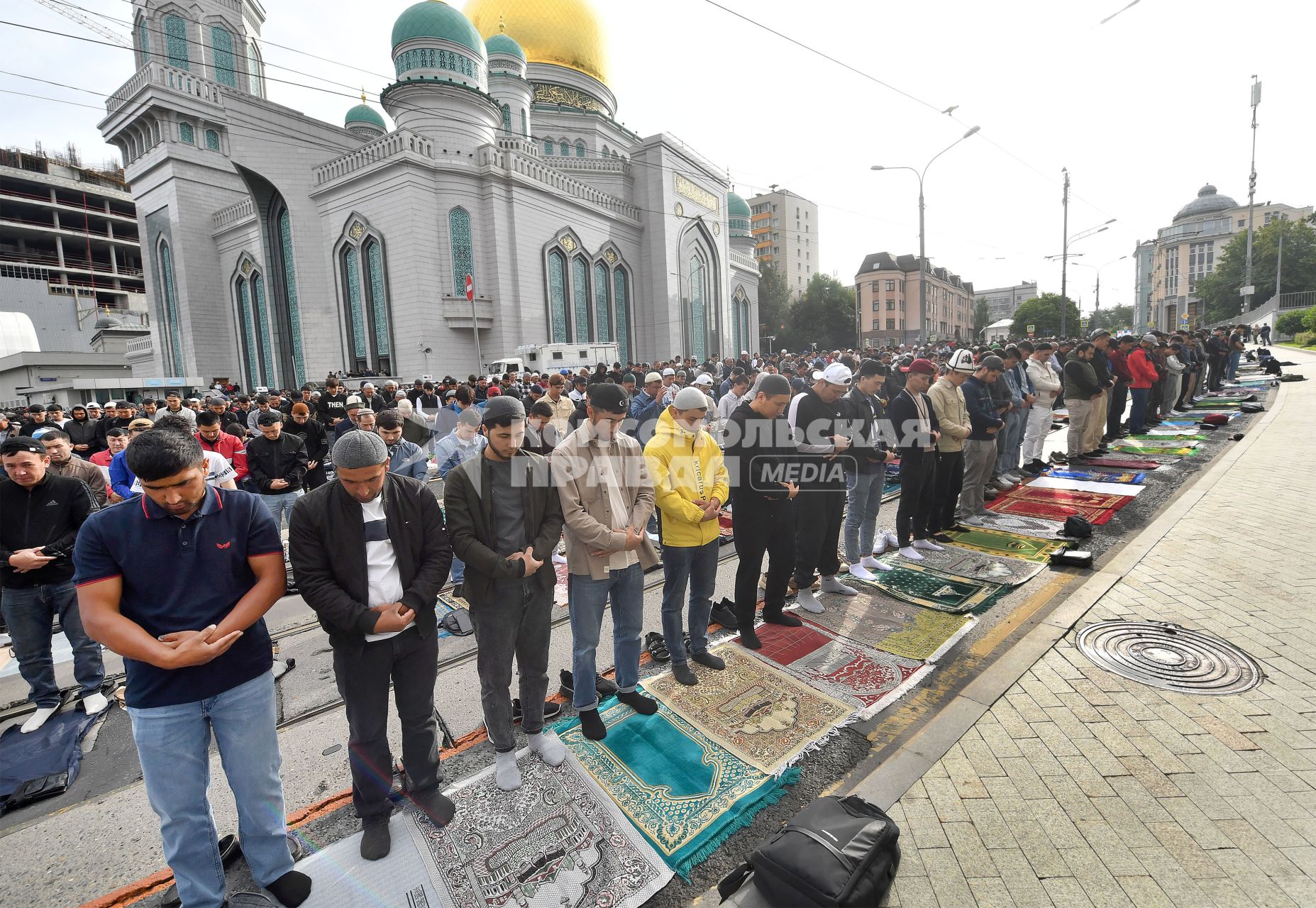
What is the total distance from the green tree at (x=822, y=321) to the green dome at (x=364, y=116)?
136 feet

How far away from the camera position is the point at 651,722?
3.51 m

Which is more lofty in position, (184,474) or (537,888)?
(184,474)

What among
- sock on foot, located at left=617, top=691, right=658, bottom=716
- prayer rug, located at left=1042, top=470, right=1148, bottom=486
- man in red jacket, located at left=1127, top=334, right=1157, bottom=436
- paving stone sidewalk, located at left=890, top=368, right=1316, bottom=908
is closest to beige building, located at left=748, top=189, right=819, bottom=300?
man in red jacket, located at left=1127, top=334, right=1157, bottom=436

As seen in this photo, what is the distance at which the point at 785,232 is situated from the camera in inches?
3191

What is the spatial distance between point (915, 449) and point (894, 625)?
1991 mm

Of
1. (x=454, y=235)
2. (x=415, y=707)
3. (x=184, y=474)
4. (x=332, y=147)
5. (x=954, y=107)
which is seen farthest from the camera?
(x=332, y=147)

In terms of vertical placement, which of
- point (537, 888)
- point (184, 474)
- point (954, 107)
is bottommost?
point (537, 888)

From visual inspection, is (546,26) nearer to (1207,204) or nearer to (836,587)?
(836,587)

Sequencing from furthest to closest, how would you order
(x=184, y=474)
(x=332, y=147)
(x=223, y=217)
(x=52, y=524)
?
(x=223, y=217) < (x=332, y=147) < (x=52, y=524) < (x=184, y=474)

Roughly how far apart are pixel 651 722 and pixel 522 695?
0.82 metres

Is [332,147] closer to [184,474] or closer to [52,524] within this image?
[52,524]

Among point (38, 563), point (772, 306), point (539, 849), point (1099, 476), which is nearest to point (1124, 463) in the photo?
point (1099, 476)

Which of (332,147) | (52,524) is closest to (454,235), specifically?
(332,147)

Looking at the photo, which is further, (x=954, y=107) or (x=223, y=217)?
(x=223, y=217)
